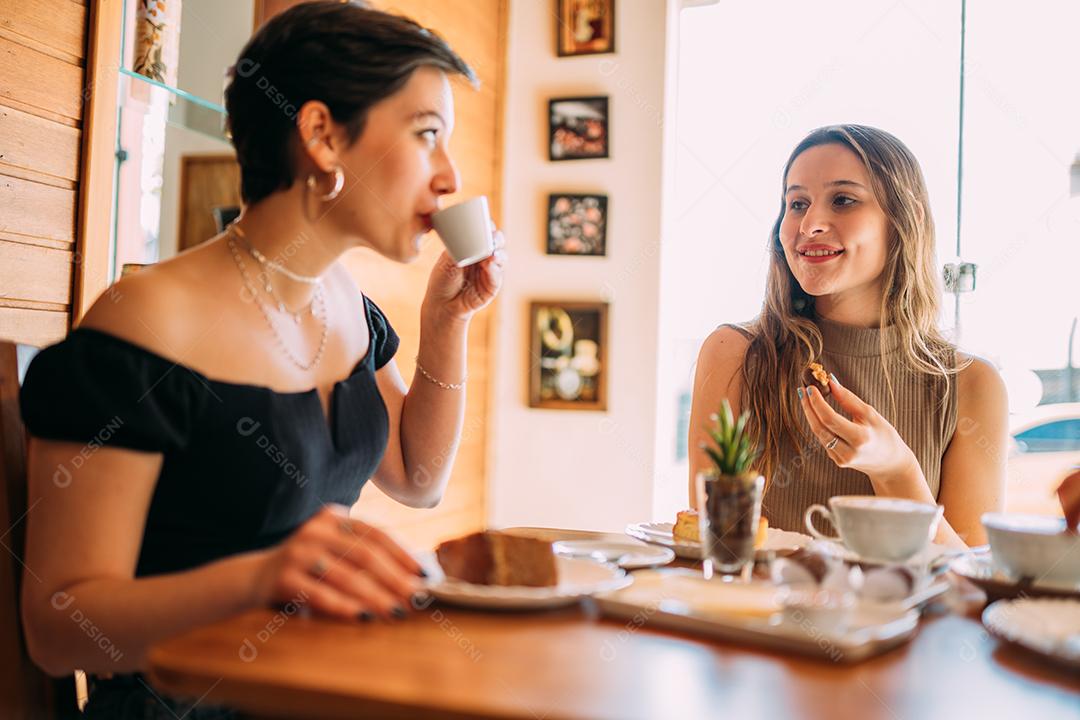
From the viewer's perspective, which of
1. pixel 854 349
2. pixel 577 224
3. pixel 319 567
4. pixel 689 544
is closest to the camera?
pixel 319 567

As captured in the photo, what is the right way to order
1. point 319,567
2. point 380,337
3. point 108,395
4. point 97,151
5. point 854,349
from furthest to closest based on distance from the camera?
point 854,349
point 97,151
point 380,337
point 108,395
point 319,567

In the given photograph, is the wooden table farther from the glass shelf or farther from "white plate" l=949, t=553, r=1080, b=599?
the glass shelf

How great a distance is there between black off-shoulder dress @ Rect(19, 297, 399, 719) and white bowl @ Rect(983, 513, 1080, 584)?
2.61 feet

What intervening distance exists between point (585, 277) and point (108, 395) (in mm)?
2756

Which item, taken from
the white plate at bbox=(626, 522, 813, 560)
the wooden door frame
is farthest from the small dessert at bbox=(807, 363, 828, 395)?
the wooden door frame

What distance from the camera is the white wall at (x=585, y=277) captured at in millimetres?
3521

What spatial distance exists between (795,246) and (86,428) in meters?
1.45

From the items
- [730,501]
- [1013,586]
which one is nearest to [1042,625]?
[1013,586]

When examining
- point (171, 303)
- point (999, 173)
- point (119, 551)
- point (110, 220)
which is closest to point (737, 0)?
point (999, 173)

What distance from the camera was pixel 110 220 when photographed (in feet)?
5.97

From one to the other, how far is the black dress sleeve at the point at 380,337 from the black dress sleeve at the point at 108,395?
1.57 ft

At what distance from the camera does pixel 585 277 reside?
360 centimetres

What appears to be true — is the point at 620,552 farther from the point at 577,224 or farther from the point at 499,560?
the point at 577,224

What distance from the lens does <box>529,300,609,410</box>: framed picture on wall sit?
11.7ft
